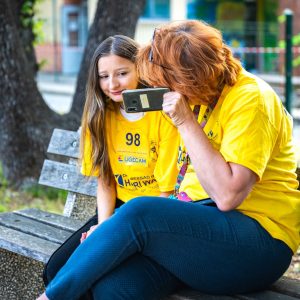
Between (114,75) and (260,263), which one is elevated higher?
(114,75)

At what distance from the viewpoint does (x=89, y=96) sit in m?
Answer: 3.14

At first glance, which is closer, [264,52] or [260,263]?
[260,263]

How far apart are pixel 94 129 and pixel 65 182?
0.90m

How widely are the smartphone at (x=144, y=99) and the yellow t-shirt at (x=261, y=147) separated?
20cm

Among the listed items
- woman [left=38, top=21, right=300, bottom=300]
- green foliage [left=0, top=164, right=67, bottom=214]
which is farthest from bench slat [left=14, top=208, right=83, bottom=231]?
green foliage [left=0, top=164, right=67, bottom=214]

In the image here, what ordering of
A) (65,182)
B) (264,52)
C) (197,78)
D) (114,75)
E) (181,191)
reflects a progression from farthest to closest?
(264,52) → (65,182) → (114,75) → (181,191) → (197,78)

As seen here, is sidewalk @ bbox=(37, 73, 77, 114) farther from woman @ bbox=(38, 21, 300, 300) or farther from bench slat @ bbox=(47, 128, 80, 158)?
woman @ bbox=(38, 21, 300, 300)

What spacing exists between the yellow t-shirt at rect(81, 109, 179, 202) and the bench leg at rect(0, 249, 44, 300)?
2.70 ft

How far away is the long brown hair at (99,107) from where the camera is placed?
122 inches

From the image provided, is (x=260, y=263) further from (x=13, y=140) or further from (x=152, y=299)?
(x=13, y=140)

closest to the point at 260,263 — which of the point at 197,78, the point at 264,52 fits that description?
the point at 197,78

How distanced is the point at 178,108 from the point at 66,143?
1546 mm

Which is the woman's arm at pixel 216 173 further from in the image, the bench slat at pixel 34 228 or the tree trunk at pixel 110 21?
the tree trunk at pixel 110 21

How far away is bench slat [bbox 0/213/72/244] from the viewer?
3.28 metres
